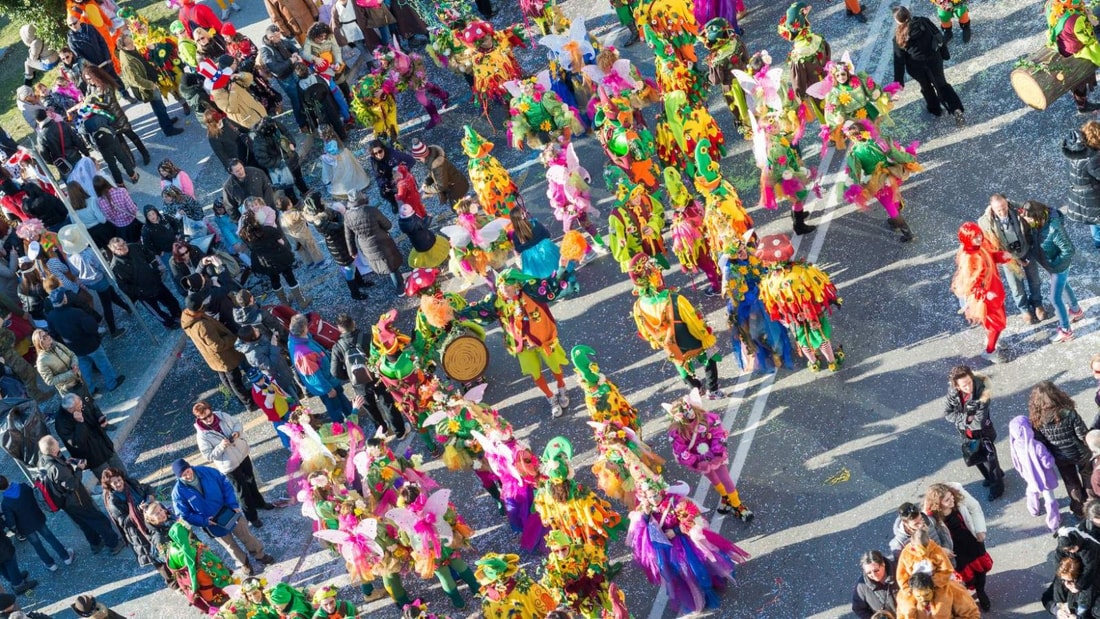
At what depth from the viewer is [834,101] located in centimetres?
1602

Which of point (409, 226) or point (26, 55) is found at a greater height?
point (26, 55)

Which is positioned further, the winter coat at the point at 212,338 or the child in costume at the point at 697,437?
the winter coat at the point at 212,338

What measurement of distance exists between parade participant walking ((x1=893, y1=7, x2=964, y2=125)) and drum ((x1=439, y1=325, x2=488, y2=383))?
604 cm

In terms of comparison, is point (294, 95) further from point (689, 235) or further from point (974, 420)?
point (974, 420)

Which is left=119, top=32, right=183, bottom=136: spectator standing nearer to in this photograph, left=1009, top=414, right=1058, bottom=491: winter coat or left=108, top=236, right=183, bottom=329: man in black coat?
left=108, top=236, right=183, bottom=329: man in black coat

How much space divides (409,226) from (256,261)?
2.00 meters

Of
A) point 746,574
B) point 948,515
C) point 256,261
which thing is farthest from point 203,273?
point 948,515

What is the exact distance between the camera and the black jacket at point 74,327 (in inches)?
665

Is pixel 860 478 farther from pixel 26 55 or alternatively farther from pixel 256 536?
pixel 26 55

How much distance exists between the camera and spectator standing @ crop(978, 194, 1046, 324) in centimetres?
1347

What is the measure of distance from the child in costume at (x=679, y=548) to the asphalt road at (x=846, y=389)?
0.37 m

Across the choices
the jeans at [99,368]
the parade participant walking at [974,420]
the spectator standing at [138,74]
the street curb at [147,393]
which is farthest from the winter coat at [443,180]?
the parade participant walking at [974,420]

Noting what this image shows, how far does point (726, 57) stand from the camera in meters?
17.7

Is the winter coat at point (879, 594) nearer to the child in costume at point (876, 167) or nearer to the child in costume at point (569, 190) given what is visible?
the child in costume at point (876, 167)
